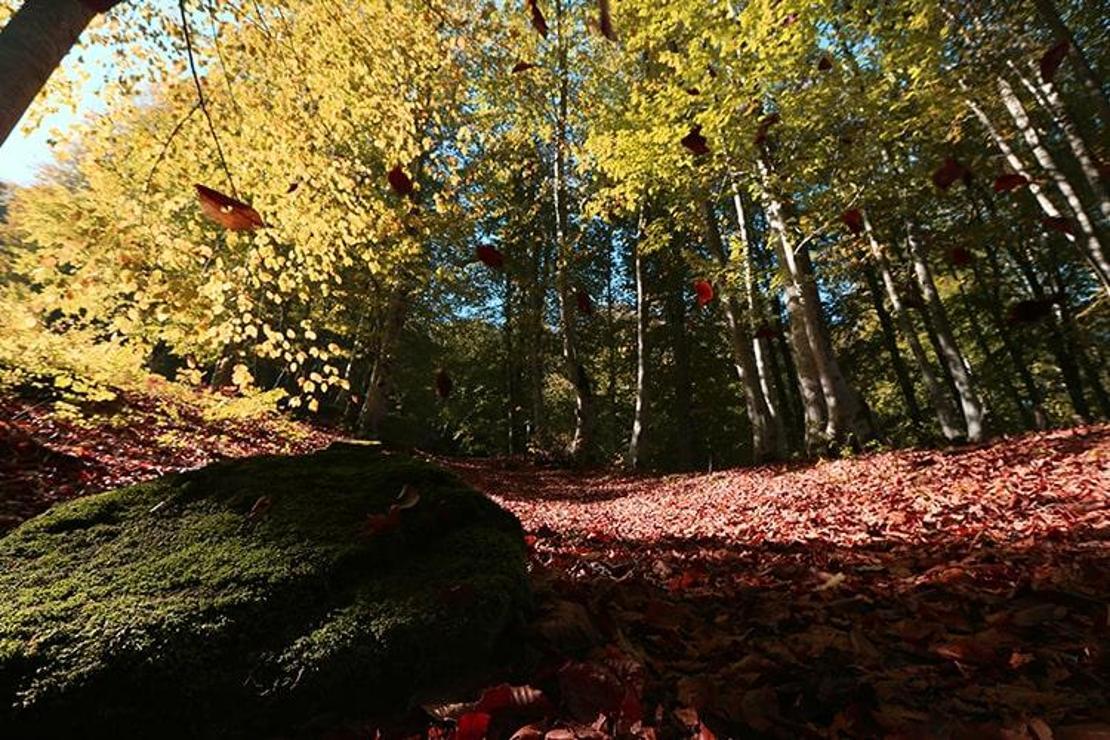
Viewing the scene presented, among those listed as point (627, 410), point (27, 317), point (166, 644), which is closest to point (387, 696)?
point (166, 644)

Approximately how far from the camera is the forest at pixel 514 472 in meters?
1.71

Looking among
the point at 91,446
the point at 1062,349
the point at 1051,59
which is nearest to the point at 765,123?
the point at 1051,59

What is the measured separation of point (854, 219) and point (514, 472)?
9.81m

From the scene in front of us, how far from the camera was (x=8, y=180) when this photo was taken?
1065 inches

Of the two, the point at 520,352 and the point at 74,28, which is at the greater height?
the point at 520,352

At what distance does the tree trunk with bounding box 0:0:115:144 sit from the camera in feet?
9.05

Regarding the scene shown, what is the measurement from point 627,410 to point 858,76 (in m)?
18.6

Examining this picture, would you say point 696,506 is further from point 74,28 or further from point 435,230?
point 435,230

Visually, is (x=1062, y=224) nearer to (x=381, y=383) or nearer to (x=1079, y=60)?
(x=1079, y=60)

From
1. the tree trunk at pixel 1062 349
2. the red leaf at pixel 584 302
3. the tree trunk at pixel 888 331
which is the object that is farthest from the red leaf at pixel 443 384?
the tree trunk at pixel 1062 349

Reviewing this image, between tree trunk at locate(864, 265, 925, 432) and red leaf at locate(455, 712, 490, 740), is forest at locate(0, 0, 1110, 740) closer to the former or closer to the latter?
red leaf at locate(455, 712, 490, 740)

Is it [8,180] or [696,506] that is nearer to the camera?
[696,506]

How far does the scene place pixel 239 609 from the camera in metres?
1.84

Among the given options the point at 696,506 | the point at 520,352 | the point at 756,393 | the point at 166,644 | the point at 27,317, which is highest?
the point at 520,352
